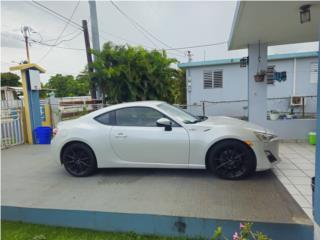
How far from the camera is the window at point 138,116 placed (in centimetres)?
379

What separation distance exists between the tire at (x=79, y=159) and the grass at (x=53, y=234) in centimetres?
122

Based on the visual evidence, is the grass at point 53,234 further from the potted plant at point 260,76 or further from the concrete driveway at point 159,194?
the potted plant at point 260,76

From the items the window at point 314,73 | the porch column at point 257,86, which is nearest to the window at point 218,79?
the window at point 314,73

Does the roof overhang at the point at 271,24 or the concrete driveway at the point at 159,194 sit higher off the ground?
the roof overhang at the point at 271,24

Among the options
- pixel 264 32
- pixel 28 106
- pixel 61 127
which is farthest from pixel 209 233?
pixel 28 106

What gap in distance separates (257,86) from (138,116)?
380cm

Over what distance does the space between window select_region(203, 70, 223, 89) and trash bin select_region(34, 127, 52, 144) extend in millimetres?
7506

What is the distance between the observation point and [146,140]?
3646 mm

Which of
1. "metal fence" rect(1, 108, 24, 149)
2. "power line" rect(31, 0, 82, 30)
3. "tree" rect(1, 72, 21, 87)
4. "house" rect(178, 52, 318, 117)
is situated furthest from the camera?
"tree" rect(1, 72, 21, 87)

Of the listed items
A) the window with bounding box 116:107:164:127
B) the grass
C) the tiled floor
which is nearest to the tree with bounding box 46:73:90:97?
the window with bounding box 116:107:164:127

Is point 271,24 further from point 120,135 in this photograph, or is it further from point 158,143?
point 120,135

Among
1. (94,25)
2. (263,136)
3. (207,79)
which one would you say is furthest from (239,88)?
(94,25)

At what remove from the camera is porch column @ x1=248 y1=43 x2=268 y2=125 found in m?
5.88

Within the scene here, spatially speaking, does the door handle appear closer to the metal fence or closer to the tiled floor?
the tiled floor
